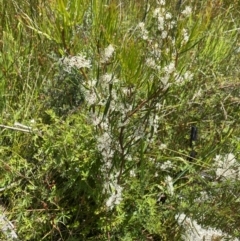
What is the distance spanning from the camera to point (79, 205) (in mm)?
1491

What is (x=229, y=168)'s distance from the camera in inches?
55.2

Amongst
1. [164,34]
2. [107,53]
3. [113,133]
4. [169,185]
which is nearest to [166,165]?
[169,185]

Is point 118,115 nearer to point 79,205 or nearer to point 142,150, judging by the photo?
point 142,150

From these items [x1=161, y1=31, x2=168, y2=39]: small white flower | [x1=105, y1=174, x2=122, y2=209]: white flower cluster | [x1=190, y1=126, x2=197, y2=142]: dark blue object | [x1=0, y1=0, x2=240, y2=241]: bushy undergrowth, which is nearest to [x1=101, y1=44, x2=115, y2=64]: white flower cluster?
[x1=0, y1=0, x2=240, y2=241]: bushy undergrowth

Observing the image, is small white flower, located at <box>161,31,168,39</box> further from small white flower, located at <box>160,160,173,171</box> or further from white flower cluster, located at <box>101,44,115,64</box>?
small white flower, located at <box>160,160,173,171</box>

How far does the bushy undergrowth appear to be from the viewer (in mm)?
1160

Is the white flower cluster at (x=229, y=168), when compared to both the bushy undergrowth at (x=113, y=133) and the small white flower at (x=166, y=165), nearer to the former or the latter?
the bushy undergrowth at (x=113, y=133)

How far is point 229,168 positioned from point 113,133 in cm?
40

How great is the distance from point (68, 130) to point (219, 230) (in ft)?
1.91

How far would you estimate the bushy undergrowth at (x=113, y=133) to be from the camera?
116 centimetres

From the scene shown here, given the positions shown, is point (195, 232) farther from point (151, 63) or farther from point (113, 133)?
point (151, 63)

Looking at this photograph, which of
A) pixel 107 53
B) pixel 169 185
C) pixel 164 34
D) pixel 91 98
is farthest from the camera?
pixel 169 185

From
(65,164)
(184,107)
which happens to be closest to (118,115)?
(65,164)

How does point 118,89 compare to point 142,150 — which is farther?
point 142,150
